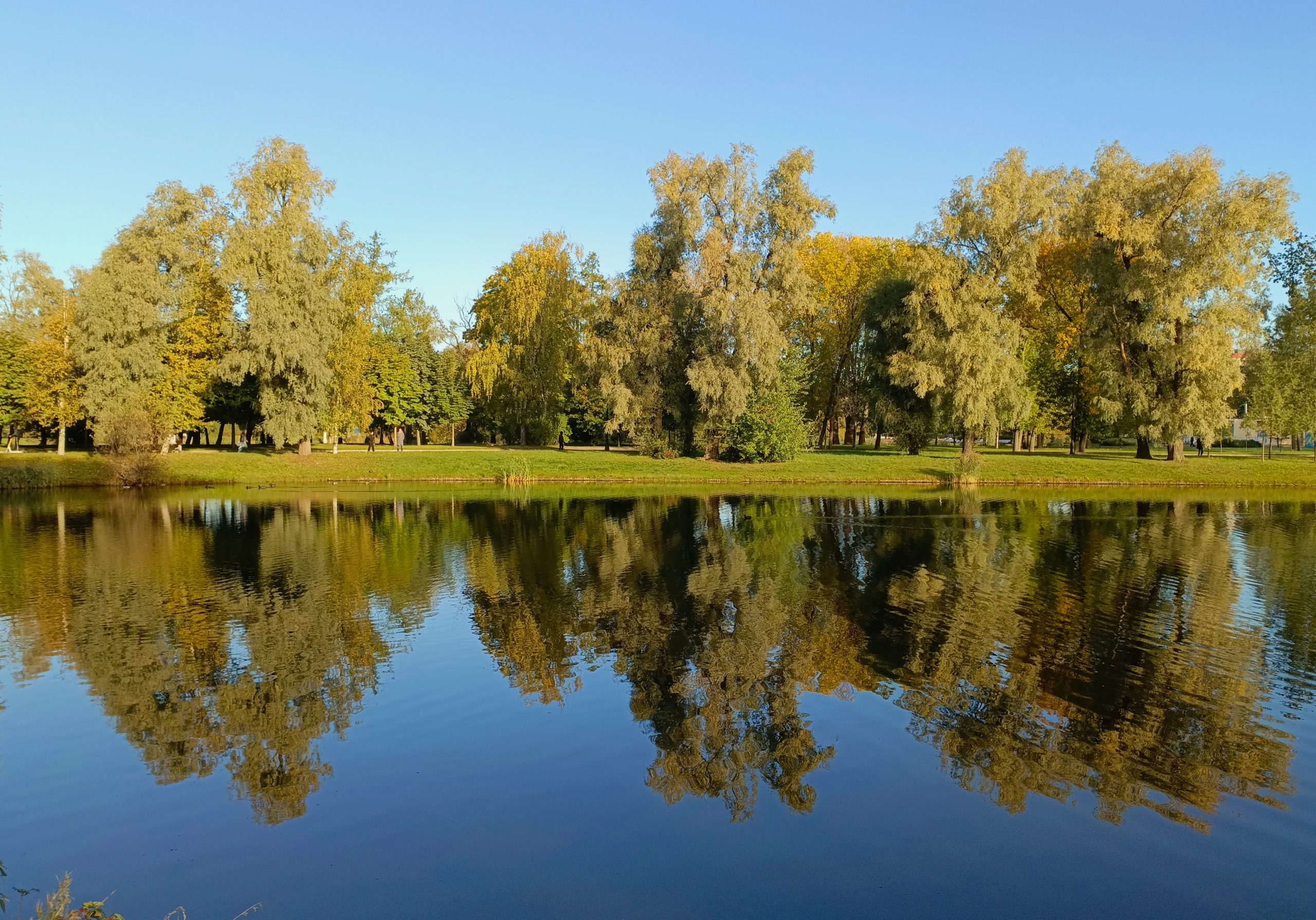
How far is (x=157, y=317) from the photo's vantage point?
5538 cm

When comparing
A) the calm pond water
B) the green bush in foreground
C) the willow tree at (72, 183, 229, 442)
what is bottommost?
the calm pond water

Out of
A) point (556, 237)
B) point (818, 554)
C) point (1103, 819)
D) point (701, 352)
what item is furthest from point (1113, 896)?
point (556, 237)

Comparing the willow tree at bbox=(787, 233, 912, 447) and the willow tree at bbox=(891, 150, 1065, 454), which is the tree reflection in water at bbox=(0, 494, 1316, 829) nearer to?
the willow tree at bbox=(891, 150, 1065, 454)

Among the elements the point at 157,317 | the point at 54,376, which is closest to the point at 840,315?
the point at 157,317

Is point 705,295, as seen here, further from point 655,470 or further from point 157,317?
point 157,317

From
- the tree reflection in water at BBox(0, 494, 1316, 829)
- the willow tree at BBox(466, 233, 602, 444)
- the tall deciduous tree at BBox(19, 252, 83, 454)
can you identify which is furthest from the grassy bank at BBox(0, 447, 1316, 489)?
the tree reflection in water at BBox(0, 494, 1316, 829)

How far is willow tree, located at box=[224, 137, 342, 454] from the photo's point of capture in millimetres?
52031

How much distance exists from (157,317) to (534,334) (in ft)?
82.6

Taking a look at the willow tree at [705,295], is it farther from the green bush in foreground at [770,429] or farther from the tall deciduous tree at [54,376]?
the tall deciduous tree at [54,376]

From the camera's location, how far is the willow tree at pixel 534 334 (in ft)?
216

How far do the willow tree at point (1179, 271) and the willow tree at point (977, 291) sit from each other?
4.07m

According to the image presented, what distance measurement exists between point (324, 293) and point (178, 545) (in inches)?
1251

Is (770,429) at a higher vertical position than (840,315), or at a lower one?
lower

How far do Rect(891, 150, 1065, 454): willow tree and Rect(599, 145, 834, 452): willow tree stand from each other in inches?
296
